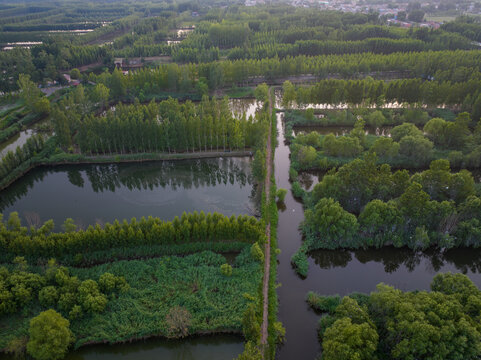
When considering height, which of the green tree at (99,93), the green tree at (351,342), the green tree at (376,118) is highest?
the green tree at (99,93)

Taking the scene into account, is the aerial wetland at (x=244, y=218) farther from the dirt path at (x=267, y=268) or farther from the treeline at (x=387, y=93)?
the treeline at (x=387, y=93)

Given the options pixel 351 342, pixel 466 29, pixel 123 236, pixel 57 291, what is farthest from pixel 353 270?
pixel 466 29

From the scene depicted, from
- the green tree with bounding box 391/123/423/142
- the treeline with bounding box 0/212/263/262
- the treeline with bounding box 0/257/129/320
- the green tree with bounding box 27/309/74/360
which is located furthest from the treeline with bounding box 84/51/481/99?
the green tree with bounding box 27/309/74/360

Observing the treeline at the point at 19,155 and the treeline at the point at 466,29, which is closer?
the treeline at the point at 19,155

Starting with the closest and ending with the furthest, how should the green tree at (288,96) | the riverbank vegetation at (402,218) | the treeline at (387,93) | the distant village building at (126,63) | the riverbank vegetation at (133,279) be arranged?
the riverbank vegetation at (133,279), the riverbank vegetation at (402,218), the treeline at (387,93), the green tree at (288,96), the distant village building at (126,63)

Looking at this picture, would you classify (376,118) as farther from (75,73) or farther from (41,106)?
(75,73)

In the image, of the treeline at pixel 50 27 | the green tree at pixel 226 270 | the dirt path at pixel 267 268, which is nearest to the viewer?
the dirt path at pixel 267 268

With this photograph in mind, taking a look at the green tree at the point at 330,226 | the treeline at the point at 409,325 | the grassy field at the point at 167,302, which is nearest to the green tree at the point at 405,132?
the green tree at the point at 330,226

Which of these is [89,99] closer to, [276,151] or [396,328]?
[276,151]
